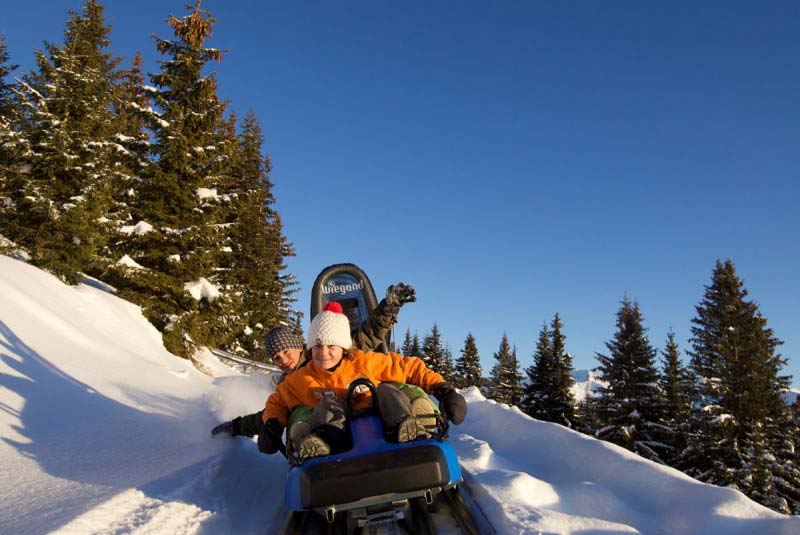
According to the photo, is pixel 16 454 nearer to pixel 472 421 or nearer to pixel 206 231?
pixel 472 421

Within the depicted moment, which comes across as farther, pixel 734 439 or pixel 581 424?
pixel 581 424

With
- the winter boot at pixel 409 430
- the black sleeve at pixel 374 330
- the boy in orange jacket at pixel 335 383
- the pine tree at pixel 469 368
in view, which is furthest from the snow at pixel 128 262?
the pine tree at pixel 469 368

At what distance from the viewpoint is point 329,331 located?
3.44 m

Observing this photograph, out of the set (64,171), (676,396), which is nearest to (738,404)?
(676,396)

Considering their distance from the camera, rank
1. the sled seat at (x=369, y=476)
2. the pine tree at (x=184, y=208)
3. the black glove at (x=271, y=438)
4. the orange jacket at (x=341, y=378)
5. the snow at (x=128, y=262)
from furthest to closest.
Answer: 1. the pine tree at (x=184, y=208)
2. the snow at (x=128, y=262)
3. the orange jacket at (x=341, y=378)
4. the black glove at (x=271, y=438)
5. the sled seat at (x=369, y=476)

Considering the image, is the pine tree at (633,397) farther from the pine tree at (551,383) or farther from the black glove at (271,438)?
the black glove at (271,438)

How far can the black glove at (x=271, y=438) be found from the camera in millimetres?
3176

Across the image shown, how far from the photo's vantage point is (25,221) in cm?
1230

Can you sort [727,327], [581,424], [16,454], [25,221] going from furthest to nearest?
[581,424] < [727,327] < [25,221] < [16,454]

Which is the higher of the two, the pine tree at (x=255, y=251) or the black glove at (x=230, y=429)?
the pine tree at (x=255, y=251)

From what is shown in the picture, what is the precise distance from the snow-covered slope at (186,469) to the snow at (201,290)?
505 cm

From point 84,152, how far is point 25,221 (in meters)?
2.44

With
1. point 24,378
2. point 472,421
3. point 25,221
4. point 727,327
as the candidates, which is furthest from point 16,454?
point 727,327

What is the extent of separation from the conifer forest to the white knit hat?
10.5 m
